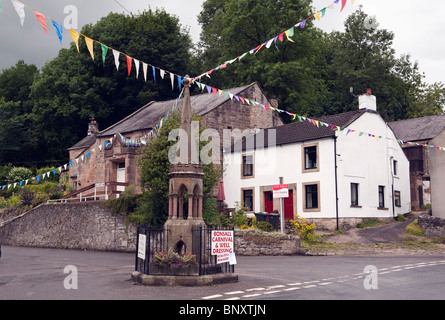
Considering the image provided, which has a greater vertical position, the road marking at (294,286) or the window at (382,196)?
the window at (382,196)

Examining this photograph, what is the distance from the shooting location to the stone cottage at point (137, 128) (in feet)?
113

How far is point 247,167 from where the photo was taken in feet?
109

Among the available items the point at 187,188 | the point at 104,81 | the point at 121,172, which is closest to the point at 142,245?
the point at 187,188

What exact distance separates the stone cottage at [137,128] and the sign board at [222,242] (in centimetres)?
2024

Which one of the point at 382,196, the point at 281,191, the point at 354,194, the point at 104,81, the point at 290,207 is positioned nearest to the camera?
the point at 281,191

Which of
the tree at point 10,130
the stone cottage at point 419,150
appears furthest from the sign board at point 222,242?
the tree at point 10,130

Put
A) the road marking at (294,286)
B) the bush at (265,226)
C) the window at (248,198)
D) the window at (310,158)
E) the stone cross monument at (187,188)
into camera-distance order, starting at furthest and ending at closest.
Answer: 1. the window at (248,198)
2. the window at (310,158)
3. the bush at (265,226)
4. the stone cross monument at (187,188)
5. the road marking at (294,286)

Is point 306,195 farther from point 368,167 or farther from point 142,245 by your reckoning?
point 142,245

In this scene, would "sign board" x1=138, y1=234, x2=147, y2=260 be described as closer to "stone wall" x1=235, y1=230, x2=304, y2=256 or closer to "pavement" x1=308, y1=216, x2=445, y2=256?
"stone wall" x1=235, y1=230, x2=304, y2=256

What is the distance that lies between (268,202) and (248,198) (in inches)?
72.3

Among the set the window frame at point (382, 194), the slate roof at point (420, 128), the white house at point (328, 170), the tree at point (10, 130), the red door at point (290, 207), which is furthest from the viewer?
the tree at point (10, 130)

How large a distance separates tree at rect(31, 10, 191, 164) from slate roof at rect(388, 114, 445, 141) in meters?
24.0

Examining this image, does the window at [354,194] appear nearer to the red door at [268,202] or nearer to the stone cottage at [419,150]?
the red door at [268,202]
